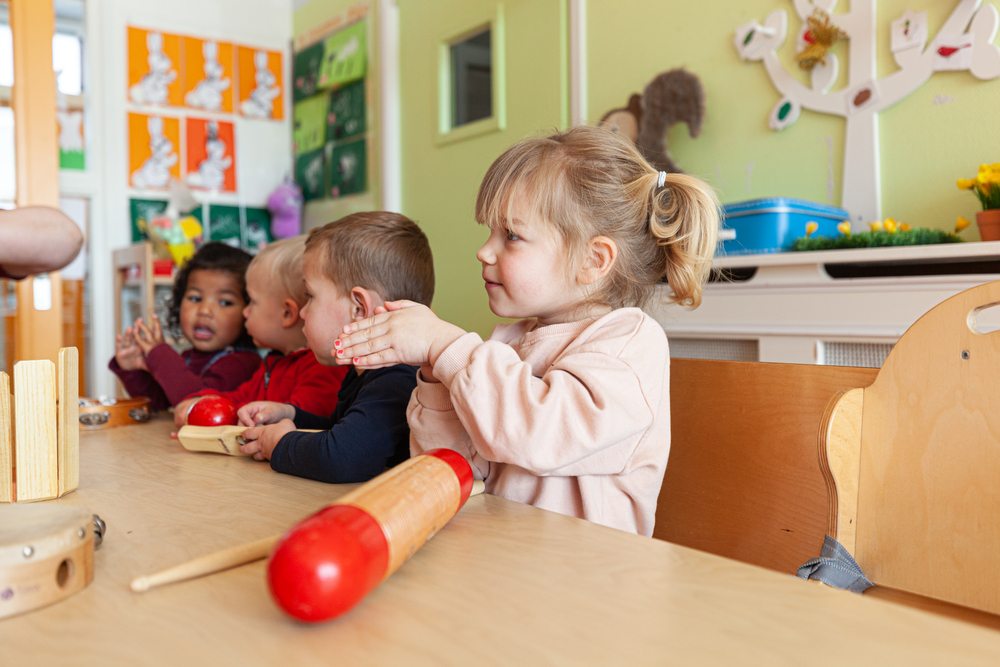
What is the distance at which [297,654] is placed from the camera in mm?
358

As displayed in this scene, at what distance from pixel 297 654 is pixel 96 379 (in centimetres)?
335

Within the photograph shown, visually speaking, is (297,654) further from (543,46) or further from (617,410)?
(543,46)

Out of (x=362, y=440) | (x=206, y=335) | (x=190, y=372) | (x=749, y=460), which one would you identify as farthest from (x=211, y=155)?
(x=749, y=460)

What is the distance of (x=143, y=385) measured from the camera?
5.66ft

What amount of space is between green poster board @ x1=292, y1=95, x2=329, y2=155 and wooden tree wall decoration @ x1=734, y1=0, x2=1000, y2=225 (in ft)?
7.23

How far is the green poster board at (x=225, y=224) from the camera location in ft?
11.7

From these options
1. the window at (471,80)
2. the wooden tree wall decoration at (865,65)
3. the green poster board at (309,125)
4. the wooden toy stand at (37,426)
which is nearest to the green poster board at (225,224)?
the green poster board at (309,125)

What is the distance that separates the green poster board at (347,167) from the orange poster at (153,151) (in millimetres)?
708

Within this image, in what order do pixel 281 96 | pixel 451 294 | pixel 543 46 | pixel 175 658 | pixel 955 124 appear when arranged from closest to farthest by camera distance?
1. pixel 175 658
2. pixel 955 124
3. pixel 543 46
4. pixel 451 294
5. pixel 281 96

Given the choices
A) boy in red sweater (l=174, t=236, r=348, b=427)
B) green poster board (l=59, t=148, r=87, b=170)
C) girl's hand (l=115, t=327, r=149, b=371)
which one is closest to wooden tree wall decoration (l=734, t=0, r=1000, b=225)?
boy in red sweater (l=174, t=236, r=348, b=427)

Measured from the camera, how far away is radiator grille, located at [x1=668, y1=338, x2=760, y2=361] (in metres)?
1.78

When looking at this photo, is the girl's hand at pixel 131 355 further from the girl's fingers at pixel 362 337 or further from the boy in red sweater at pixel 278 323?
the girl's fingers at pixel 362 337

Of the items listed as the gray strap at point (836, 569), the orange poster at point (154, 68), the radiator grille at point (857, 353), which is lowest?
the gray strap at point (836, 569)

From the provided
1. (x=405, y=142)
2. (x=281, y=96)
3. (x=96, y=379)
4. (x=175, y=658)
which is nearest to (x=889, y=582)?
(x=175, y=658)
